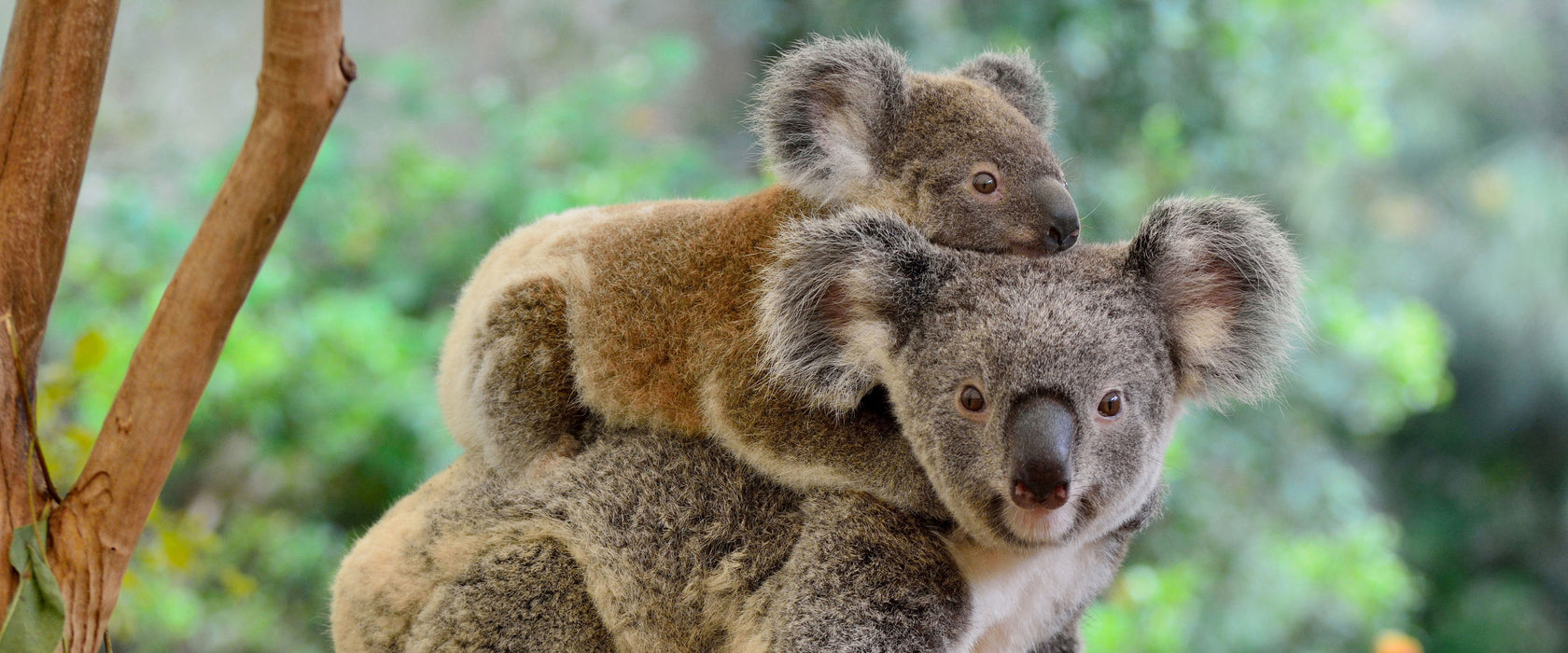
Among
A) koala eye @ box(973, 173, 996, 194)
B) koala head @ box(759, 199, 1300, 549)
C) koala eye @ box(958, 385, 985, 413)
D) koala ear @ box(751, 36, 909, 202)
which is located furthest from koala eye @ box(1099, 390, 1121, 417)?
koala ear @ box(751, 36, 909, 202)

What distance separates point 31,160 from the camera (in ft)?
6.33

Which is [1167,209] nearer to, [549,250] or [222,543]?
[549,250]

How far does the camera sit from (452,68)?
271 inches

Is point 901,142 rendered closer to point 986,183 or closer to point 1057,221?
point 986,183

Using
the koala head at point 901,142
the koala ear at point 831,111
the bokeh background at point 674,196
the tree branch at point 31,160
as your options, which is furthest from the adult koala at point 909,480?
the bokeh background at point 674,196

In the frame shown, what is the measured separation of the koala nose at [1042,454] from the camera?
5.44 ft

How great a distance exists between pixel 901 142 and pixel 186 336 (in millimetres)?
1288

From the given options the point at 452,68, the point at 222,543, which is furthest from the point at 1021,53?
the point at 452,68

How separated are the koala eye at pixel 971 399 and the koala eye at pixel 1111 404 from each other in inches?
6.8

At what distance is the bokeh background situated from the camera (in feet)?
14.8

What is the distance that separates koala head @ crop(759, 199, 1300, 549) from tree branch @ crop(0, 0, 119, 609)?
1.13 metres

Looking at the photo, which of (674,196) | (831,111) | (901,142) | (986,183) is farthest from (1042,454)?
(674,196)

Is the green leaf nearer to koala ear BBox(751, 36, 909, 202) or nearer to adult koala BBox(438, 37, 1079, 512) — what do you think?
adult koala BBox(438, 37, 1079, 512)

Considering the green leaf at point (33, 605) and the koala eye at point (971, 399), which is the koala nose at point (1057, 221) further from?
the green leaf at point (33, 605)
